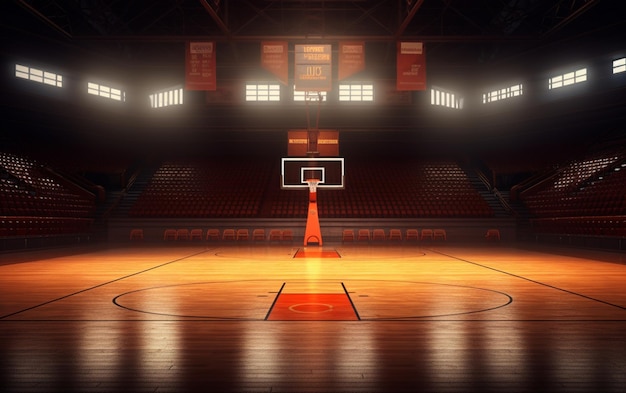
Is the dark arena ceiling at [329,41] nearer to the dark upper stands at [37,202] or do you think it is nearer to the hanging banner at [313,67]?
the hanging banner at [313,67]

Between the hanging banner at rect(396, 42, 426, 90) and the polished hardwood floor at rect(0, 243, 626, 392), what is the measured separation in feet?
26.1

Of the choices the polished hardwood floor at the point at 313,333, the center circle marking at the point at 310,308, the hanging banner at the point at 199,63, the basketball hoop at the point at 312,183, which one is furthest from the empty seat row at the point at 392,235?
the center circle marking at the point at 310,308

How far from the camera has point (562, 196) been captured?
65.7 feet

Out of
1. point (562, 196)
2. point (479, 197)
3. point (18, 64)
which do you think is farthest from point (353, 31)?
point (18, 64)

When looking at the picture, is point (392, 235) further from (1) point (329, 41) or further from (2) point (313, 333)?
(2) point (313, 333)

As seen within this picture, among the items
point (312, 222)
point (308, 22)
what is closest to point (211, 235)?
point (312, 222)

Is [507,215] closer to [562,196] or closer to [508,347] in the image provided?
[562,196]

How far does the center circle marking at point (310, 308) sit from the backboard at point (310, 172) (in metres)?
11.2

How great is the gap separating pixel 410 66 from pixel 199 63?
643 centimetres

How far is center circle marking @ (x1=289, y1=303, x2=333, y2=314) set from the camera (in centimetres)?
560

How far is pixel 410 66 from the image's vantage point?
50.7 feet

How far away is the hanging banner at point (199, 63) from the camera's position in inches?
610

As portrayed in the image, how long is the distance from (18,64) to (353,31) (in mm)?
13764

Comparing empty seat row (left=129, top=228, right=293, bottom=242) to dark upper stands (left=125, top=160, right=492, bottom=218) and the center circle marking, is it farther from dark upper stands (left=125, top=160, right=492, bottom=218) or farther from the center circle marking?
the center circle marking
